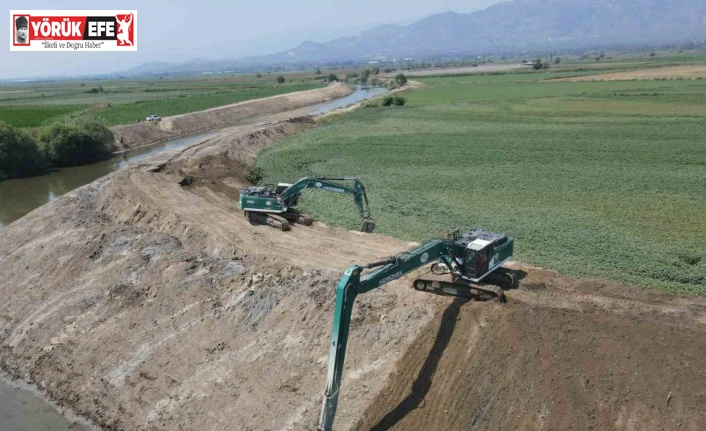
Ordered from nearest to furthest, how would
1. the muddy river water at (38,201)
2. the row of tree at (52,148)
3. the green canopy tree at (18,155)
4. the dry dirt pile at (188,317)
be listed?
the dry dirt pile at (188,317) < the muddy river water at (38,201) < the green canopy tree at (18,155) < the row of tree at (52,148)

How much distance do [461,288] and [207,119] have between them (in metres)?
72.0

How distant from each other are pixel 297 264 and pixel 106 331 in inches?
337

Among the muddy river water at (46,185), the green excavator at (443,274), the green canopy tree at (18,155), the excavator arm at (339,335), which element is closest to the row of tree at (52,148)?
the green canopy tree at (18,155)

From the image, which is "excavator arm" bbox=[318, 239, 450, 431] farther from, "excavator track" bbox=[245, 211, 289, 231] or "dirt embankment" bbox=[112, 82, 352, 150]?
"dirt embankment" bbox=[112, 82, 352, 150]

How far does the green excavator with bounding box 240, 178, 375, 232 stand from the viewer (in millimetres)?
26172

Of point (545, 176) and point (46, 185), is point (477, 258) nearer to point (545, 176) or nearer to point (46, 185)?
point (545, 176)

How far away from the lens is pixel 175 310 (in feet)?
70.1

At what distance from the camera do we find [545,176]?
1467 inches

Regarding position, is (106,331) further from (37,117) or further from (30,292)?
(37,117)

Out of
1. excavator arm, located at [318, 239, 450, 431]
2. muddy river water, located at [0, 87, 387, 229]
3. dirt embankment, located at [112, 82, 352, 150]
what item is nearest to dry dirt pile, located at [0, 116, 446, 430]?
excavator arm, located at [318, 239, 450, 431]

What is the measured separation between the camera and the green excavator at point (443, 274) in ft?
45.0

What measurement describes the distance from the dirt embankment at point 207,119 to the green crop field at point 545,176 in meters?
22.6

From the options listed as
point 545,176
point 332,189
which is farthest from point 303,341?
point 545,176

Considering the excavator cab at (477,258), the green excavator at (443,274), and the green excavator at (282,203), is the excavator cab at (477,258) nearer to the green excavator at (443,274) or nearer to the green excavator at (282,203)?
the green excavator at (443,274)
